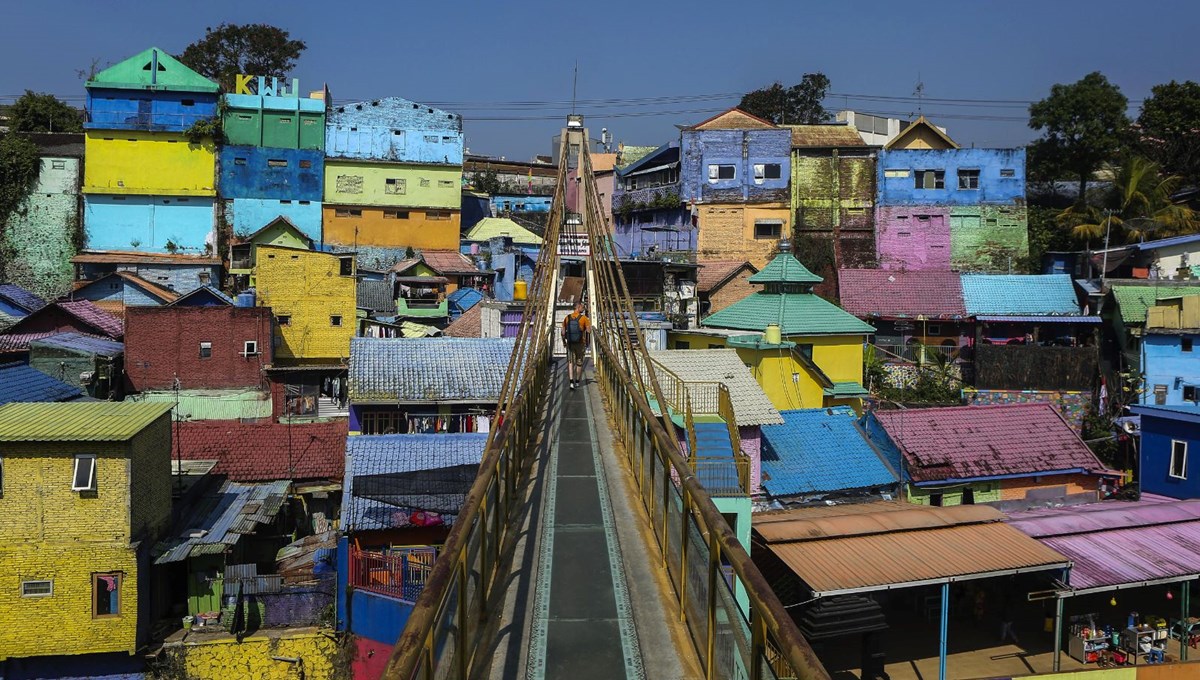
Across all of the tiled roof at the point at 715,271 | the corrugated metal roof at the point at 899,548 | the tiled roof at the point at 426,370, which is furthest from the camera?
the tiled roof at the point at 715,271

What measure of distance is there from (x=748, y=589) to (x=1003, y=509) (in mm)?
21570

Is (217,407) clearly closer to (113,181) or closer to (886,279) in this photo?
(113,181)

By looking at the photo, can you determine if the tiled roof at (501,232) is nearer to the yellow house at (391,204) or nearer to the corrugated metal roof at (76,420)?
the yellow house at (391,204)

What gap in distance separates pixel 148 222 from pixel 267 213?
5074 mm

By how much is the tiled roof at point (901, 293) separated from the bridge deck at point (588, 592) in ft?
86.3

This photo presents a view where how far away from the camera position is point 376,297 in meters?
38.4

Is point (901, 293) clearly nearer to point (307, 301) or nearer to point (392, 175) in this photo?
point (307, 301)

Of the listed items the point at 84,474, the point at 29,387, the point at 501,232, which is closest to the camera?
the point at 84,474

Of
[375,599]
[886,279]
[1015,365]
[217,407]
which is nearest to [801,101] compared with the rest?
[886,279]

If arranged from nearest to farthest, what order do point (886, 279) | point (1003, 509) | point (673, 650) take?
1. point (673, 650)
2. point (1003, 509)
3. point (886, 279)

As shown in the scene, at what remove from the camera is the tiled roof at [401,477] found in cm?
1923

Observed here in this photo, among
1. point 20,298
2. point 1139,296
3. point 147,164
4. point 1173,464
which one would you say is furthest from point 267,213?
point 1173,464

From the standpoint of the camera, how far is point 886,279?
3731cm

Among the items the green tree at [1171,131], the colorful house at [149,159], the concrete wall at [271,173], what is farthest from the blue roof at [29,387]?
the green tree at [1171,131]
